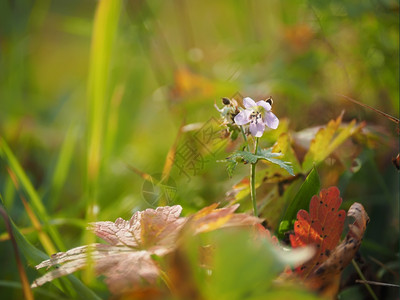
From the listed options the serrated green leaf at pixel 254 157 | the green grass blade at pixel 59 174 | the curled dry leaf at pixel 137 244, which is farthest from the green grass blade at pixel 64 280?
the green grass blade at pixel 59 174

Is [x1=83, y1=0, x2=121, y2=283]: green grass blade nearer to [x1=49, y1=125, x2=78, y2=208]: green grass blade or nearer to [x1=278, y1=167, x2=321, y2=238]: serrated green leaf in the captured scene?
[x1=49, y1=125, x2=78, y2=208]: green grass blade

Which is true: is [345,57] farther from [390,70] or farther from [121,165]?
[121,165]

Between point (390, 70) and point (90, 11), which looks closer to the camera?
point (390, 70)

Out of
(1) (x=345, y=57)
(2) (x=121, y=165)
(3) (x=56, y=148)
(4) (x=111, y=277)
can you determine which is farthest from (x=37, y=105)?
(4) (x=111, y=277)

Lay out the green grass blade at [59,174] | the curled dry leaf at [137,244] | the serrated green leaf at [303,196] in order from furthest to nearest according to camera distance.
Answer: the green grass blade at [59,174] < the serrated green leaf at [303,196] < the curled dry leaf at [137,244]

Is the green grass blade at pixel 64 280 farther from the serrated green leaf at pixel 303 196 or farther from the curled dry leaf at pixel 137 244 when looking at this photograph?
the serrated green leaf at pixel 303 196
